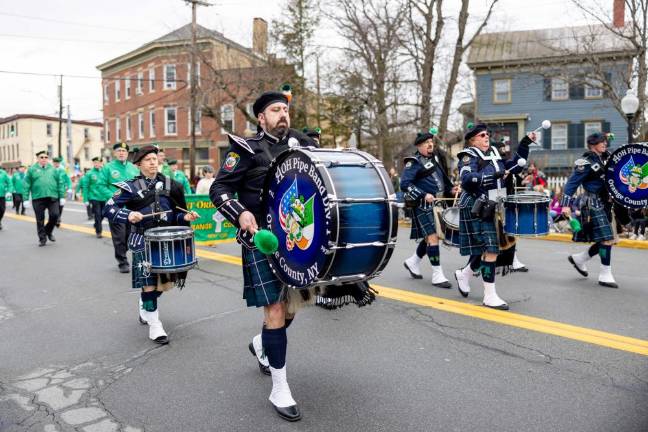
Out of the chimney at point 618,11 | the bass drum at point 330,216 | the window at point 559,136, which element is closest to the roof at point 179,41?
the chimney at point 618,11

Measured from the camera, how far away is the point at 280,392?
3.54 meters

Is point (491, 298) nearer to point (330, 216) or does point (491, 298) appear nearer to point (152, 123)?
point (330, 216)

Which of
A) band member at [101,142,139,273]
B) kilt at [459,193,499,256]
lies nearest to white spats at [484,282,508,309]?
kilt at [459,193,499,256]

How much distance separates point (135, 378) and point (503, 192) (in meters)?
4.12

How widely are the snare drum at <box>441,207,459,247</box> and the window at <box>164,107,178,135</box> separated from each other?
35370mm

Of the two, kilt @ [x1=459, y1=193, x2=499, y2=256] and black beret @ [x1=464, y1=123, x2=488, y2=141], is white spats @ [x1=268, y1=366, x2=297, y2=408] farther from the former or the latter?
black beret @ [x1=464, y1=123, x2=488, y2=141]

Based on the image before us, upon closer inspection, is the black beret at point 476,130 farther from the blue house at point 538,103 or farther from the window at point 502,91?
the window at point 502,91

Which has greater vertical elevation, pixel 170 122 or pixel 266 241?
pixel 170 122

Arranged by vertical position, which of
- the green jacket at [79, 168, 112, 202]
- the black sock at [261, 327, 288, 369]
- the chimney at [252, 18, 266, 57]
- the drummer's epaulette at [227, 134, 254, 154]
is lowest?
the black sock at [261, 327, 288, 369]

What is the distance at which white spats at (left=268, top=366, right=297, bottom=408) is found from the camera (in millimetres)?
3502

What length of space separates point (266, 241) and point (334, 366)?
1574mm

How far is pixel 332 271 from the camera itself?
10.4 feet

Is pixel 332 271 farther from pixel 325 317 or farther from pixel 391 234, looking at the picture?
pixel 325 317

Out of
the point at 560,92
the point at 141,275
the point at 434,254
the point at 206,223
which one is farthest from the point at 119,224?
the point at 560,92
